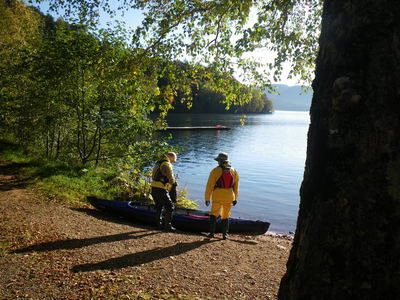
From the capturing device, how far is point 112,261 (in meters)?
5.47

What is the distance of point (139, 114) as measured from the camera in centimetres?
1261

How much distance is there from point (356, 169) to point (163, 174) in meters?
6.96

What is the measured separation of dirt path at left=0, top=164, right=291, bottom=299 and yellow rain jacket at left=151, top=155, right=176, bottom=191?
135 cm

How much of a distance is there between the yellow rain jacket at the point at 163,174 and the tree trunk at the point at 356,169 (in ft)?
21.5

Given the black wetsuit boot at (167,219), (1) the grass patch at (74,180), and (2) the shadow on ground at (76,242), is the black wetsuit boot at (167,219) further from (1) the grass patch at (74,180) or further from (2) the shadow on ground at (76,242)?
(1) the grass patch at (74,180)

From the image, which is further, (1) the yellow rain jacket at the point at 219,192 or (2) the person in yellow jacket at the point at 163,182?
(2) the person in yellow jacket at the point at 163,182

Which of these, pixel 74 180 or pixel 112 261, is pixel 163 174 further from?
pixel 74 180

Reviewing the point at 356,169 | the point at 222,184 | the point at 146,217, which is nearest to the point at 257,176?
the point at 146,217

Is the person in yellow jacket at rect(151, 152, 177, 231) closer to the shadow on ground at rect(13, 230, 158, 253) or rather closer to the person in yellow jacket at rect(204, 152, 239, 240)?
the person in yellow jacket at rect(204, 152, 239, 240)

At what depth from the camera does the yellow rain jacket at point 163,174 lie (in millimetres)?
8398

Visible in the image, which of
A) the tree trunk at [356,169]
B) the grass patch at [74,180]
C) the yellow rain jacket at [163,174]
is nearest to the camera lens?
the tree trunk at [356,169]

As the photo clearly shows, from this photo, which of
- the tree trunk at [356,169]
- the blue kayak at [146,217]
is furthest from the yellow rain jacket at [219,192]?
the tree trunk at [356,169]

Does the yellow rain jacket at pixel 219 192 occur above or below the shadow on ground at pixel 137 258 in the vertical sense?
above

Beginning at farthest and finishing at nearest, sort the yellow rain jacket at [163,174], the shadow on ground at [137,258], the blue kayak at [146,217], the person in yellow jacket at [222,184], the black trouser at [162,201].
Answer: the blue kayak at [146,217], the black trouser at [162,201], the yellow rain jacket at [163,174], the person in yellow jacket at [222,184], the shadow on ground at [137,258]
